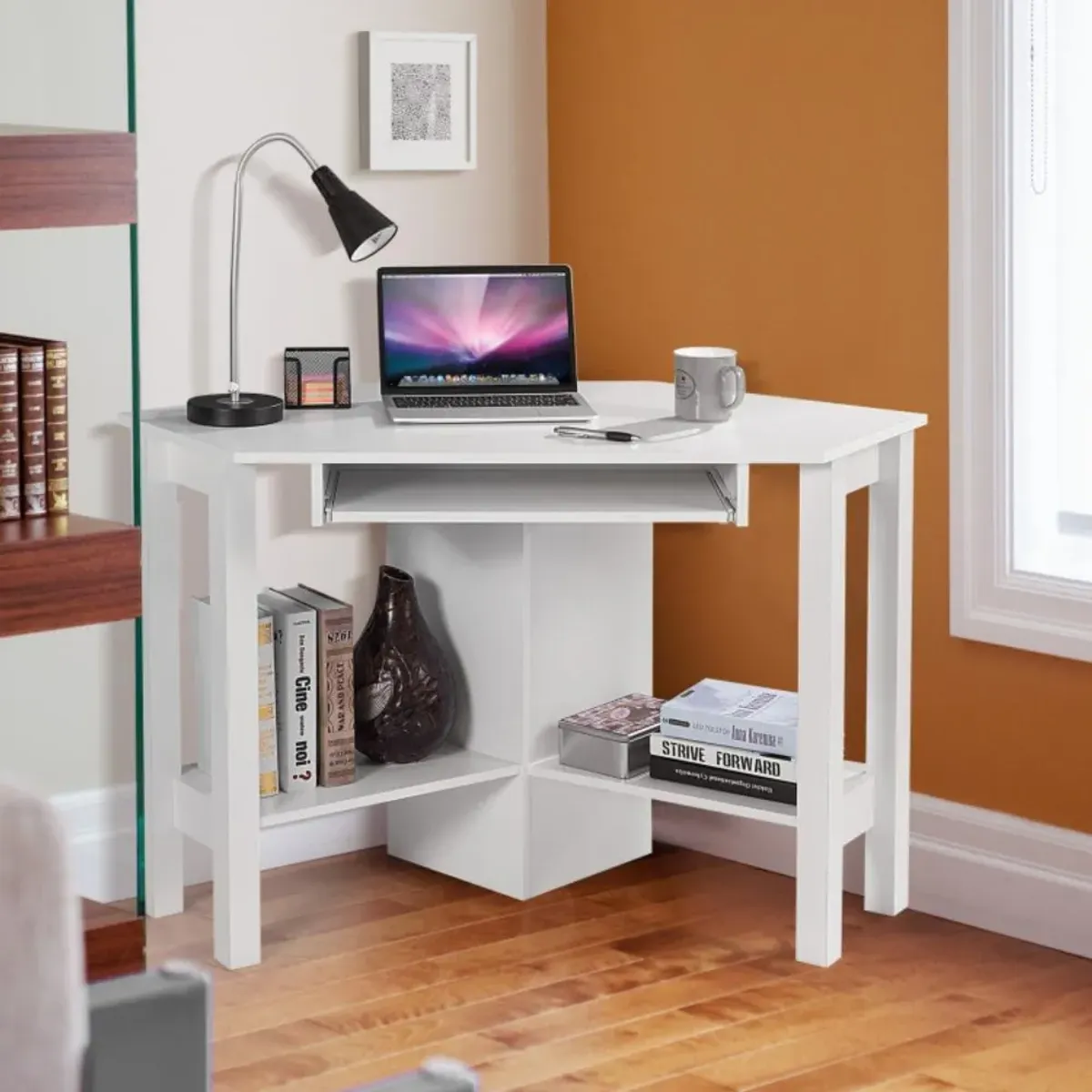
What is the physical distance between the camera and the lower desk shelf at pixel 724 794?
8.74 feet

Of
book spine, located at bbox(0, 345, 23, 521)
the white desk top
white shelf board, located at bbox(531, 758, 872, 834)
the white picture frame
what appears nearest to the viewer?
book spine, located at bbox(0, 345, 23, 521)

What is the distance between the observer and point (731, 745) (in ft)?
8.97

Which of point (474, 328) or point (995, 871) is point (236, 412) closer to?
point (474, 328)

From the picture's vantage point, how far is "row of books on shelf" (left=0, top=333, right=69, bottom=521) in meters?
1.65

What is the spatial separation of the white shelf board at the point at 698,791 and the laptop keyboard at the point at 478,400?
56 centimetres

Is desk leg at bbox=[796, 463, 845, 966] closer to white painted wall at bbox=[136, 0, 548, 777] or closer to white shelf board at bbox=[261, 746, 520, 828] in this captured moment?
white shelf board at bbox=[261, 746, 520, 828]

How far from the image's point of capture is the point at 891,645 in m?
2.79

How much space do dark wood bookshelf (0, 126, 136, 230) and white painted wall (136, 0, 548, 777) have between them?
1.29m

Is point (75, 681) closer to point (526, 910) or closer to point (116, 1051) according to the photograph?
point (116, 1051)

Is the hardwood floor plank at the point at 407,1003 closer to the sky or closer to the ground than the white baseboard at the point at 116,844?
closer to the ground

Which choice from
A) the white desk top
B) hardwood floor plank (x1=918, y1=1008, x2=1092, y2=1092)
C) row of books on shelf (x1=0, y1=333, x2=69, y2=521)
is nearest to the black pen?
the white desk top

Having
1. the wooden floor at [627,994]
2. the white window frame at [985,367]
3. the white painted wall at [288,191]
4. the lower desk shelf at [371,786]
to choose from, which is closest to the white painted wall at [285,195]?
the white painted wall at [288,191]

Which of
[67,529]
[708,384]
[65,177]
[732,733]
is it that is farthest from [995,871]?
[65,177]

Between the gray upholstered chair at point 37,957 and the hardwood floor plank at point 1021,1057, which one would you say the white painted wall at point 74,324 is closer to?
the gray upholstered chair at point 37,957
